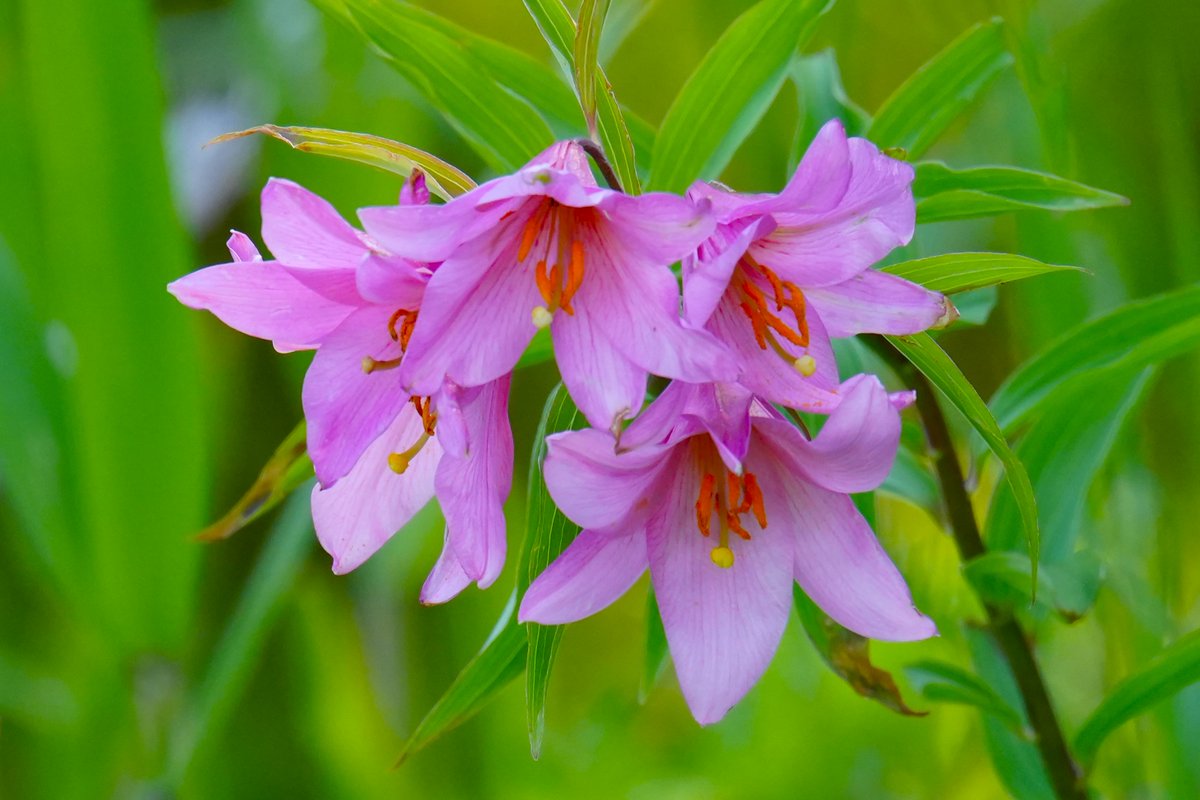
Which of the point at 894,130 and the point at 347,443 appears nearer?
the point at 347,443

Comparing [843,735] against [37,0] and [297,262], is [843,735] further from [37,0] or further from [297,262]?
[37,0]

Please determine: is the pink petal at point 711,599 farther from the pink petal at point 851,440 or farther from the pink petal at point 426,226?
the pink petal at point 426,226

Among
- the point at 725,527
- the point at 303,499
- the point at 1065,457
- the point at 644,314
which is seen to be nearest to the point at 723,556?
the point at 725,527

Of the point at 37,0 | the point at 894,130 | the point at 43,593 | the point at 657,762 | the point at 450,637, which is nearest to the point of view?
the point at 894,130

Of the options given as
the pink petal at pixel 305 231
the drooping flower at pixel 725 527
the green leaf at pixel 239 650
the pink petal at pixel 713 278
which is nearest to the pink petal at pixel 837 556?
the drooping flower at pixel 725 527

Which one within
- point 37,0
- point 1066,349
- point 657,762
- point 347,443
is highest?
point 37,0

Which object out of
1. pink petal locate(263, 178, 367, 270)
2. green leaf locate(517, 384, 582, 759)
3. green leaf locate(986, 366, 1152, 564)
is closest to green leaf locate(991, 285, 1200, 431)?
green leaf locate(986, 366, 1152, 564)

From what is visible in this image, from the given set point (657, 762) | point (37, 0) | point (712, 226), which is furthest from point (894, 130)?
point (657, 762)
